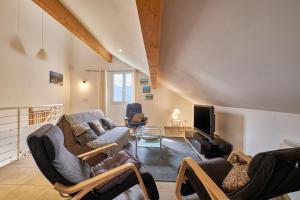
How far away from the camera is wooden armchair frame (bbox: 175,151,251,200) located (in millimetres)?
1093

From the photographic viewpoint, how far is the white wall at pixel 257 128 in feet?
5.77

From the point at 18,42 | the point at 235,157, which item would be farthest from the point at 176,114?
the point at 18,42

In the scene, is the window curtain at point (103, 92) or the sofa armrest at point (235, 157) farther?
the window curtain at point (103, 92)

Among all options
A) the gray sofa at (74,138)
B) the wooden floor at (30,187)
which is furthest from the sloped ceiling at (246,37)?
the gray sofa at (74,138)

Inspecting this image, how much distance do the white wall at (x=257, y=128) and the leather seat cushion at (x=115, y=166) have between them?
1680 mm

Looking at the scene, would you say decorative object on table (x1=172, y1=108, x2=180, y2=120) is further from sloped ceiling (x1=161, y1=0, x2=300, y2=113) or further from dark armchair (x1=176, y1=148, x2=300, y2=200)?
dark armchair (x1=176, y1=148, x2=300, y2=200)

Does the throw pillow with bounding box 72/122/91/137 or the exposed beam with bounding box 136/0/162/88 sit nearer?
the exposed beam with bounding box 136/0/162/88

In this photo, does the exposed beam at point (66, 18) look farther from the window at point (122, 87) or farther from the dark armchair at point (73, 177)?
the dark armchair at point (73, 177)

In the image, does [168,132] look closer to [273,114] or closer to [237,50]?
[273,114]

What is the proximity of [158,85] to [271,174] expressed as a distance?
477 centimetres

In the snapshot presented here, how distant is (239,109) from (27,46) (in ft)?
15.9

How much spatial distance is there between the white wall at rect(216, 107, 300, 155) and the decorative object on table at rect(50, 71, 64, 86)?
15.9 ft

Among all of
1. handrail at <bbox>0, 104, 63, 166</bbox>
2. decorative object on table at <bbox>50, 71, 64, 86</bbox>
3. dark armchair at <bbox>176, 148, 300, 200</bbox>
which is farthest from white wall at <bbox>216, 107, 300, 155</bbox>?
decorative object on table at <bbox>50, 71, 64, 86</bbox>

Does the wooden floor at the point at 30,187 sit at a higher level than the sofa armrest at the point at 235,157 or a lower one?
lower
